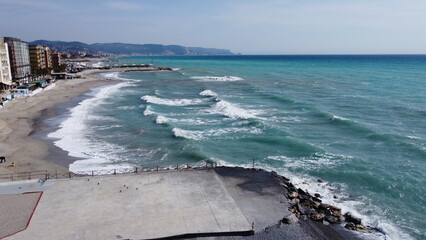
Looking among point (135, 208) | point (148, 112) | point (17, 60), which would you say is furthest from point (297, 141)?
point (17, 60)

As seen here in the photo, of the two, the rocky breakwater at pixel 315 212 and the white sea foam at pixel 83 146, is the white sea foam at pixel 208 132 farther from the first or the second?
the rocky breakwater at pixel 315 212

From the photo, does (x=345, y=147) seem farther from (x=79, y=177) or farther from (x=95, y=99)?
(x=95, y=99)

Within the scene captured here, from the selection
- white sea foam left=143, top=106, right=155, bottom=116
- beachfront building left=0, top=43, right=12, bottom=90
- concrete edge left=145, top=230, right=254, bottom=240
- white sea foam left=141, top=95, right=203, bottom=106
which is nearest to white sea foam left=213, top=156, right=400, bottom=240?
concrete edge left=145, top=230, right=254, bottom=240

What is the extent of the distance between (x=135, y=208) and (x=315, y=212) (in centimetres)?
1118

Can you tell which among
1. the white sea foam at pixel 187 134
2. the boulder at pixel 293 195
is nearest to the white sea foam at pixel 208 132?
the white sea foam at pixel 187 134

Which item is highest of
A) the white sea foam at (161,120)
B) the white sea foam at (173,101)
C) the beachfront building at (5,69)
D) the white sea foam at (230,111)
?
the beachfront building at (5,69)

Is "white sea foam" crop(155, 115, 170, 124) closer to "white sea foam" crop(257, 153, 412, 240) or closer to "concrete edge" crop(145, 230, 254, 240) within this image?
"white sea foam" crop(257, 153, 412, 240)

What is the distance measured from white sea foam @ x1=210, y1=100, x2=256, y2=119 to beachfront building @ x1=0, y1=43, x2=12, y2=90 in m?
44.5

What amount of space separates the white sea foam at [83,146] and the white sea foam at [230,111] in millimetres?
17739

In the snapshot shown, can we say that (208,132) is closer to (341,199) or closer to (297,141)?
(297,141)

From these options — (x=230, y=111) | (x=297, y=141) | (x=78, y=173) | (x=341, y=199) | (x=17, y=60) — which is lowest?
(x=78, y=173)

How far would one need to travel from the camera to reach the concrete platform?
18.2m

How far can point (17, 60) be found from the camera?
266ft

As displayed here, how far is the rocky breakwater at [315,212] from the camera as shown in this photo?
19969 millimetres
